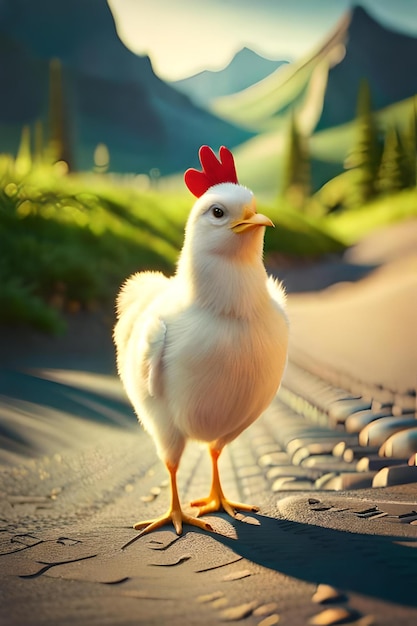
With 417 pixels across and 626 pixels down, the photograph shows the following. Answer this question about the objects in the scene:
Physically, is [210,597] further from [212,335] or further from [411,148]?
[411,148]

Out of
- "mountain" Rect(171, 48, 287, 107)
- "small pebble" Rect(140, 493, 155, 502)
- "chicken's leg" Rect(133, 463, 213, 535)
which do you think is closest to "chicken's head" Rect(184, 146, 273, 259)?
"chicken's leg" Rect(133, 463, 213, 535)

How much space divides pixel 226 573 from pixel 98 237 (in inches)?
126

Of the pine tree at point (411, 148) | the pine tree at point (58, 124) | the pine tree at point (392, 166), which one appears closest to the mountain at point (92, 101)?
the pine tree at point (58, 124)

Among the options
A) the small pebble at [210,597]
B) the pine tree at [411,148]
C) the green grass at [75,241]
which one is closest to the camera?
the small pebble at [210,597]

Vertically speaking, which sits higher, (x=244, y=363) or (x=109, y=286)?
(x=109, y=286)

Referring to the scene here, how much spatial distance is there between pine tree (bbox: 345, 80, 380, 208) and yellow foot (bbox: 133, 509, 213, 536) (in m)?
3.36

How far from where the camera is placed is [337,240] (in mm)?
5227

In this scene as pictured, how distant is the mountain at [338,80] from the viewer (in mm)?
3748

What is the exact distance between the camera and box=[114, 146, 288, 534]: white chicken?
4.41 feet

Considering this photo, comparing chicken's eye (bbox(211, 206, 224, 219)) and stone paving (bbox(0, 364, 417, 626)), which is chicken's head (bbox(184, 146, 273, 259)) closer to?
chicken's eye (bbox(211, 206, 224, 219))

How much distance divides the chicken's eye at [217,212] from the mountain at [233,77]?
1.91 m

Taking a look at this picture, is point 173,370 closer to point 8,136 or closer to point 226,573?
point 226,573

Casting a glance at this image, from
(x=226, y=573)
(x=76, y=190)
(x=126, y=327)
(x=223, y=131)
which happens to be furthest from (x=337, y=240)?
(x=226, y=573)

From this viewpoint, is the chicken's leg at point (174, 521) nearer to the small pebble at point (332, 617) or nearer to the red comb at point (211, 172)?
the small pebble at point (332, 617)
